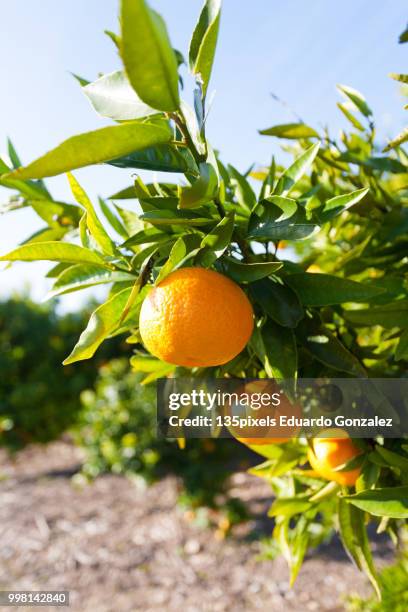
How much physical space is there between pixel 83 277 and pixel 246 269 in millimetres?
213

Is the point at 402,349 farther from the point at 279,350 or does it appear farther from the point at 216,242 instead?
the point at 216,242

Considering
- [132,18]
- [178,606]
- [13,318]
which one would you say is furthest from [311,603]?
[13,318]

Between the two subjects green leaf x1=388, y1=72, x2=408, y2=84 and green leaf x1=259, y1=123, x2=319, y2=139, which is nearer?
green leaf x1=388, y1=72, x2=408, y2=84

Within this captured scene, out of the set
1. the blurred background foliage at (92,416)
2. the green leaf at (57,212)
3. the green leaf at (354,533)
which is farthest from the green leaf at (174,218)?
the blurred background foliage at (92,416)

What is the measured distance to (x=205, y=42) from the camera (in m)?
0.48

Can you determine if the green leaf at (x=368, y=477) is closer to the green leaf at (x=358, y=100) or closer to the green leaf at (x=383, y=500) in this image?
the green leaf at (x=383, y=500)

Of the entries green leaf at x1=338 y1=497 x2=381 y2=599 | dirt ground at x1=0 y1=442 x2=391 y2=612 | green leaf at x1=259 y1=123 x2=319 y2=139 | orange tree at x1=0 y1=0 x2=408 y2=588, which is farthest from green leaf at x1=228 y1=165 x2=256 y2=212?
dirt ground at x1=0 y1=442 x2=391 y2=612

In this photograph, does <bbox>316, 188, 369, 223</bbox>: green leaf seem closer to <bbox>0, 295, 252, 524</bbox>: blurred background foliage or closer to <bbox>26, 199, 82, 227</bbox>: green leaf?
<bbox>26, 199, 82, 227</bbox>: green leaf

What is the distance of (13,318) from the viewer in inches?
182

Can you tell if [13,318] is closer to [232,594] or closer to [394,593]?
[232,594]

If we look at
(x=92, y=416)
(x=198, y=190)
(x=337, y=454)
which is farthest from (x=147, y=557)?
(x=198, y=190)

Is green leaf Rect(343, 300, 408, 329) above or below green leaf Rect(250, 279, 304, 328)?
below

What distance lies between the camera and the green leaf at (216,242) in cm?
52

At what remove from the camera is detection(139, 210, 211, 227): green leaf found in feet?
1.64
